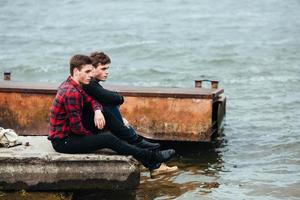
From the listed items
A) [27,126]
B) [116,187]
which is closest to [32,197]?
[116,187]

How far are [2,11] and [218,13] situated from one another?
12419 millimetres

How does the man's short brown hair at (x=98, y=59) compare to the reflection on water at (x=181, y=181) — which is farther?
the man's short brown hair at (x=98, y=59)

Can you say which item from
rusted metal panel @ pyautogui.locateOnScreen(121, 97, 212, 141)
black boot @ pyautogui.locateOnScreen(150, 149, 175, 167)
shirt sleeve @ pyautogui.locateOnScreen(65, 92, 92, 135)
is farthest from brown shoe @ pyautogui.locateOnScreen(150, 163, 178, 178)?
shirt sleeve @ pyautogui.locateOnScreen(65, 92, 92, 135)

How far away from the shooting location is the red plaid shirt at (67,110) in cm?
640

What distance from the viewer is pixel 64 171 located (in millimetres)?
6520

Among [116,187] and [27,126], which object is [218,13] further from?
[116,187]

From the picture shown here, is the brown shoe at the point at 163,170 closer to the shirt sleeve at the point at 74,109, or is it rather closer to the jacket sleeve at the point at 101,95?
the jacket sleeve at the point at 101,95

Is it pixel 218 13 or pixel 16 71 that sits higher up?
pixel 218 13

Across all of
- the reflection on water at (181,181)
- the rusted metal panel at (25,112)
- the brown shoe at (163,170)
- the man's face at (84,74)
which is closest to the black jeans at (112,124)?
the man's face at (84,74)

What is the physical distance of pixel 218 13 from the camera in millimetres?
32562

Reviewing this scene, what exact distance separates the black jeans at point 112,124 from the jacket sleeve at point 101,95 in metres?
0.11

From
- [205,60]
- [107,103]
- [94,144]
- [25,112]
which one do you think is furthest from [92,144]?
[205,60]

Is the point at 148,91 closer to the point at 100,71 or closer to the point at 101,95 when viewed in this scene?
the point at 100,71

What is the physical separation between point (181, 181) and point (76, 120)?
2076 millimetres
